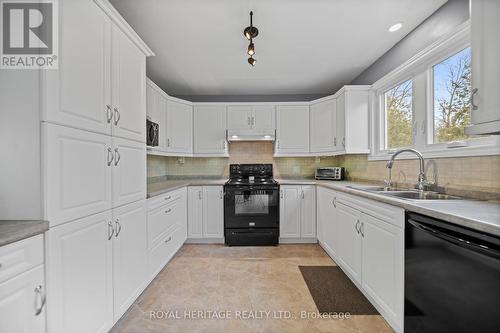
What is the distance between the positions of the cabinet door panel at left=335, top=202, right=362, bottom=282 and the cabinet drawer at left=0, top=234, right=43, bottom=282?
2165 millimetres

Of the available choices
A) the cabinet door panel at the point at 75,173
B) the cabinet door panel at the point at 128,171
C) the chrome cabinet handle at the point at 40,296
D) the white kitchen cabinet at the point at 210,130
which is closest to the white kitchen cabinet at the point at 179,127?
the white kitchen cabinet at the point at 210,130

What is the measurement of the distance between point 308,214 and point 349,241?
108 cm

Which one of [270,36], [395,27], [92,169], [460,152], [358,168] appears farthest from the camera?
[358,168]

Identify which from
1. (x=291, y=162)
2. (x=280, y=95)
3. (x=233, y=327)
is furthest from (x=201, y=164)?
(x=233, y=327)

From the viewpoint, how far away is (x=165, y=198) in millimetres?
2436

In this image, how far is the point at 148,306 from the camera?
1.82 metres

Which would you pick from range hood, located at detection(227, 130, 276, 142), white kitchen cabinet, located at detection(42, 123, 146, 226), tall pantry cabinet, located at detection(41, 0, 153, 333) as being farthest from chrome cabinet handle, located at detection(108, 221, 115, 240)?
range hood, located at detection(227, 130, 276, 142)

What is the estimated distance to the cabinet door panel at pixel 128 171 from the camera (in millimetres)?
1499

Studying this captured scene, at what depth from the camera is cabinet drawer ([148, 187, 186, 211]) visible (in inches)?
82.3

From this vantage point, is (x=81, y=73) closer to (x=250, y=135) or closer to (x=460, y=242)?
(x=460, y=242)

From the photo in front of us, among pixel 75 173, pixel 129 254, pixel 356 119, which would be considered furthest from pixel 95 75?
pixel 356 119

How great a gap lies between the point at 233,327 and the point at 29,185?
1.54 metres

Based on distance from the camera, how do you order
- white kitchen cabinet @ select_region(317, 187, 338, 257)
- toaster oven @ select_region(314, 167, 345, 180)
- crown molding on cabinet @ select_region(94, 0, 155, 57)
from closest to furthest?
crown molding on cabinet @ select_region(94, 0, 155, 57)
white kitchen cabinet @ select_region(317, 187, 338, 257)
toaster oven @ select_region(314, 167, 345, 180)

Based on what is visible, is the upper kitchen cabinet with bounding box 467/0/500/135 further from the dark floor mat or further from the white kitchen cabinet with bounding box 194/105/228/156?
the white kitchen cabinet with bounding box 194/105/228/156
